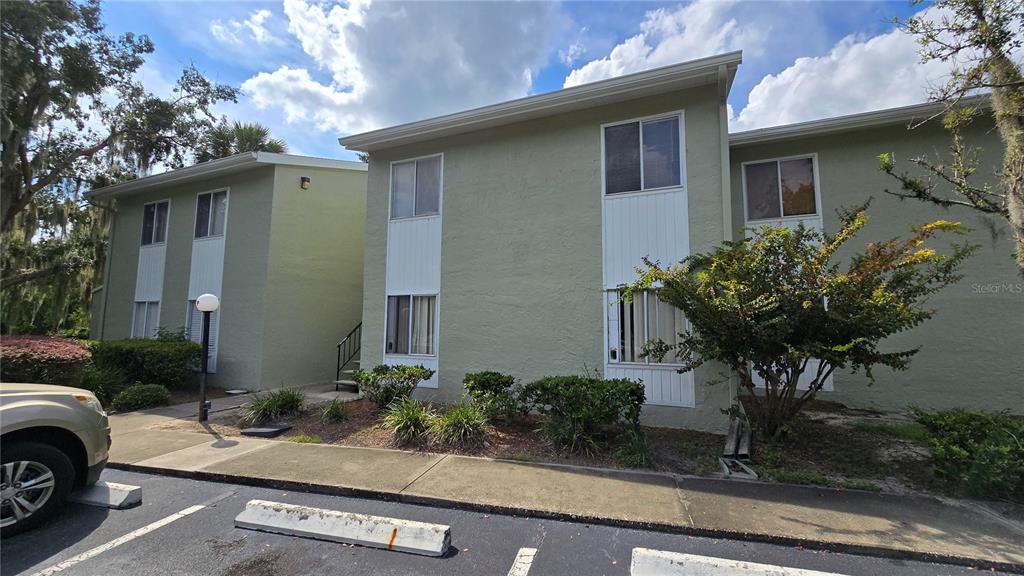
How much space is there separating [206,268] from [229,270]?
0.95 metres

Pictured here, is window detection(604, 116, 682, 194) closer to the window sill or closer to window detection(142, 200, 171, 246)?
the window sill

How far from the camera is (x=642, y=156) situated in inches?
303

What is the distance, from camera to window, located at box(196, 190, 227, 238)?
11.9 meters

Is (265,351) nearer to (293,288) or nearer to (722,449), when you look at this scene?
(293,288)

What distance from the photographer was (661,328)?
718cm

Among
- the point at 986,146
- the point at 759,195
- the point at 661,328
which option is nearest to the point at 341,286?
the point at 661,328

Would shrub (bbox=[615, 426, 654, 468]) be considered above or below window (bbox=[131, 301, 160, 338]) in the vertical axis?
below

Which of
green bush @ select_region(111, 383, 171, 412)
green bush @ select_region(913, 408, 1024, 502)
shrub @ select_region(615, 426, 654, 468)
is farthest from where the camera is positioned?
green bush @ select_region(111, 383, 171, 412)

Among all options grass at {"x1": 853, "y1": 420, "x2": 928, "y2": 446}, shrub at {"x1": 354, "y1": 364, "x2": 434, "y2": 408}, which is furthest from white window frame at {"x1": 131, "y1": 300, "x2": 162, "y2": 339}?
grass at {"x1": 853, "y1": 420, "x2": 928, "y2": 446}

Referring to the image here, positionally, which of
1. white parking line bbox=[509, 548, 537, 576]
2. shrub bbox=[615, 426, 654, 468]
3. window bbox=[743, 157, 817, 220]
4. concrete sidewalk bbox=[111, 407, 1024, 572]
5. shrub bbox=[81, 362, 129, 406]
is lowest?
white parking line bbox=[509, 548, 537, 576]

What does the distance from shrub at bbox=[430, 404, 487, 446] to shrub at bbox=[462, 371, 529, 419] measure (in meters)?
0.61

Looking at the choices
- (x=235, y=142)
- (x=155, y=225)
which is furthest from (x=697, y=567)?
(x=235, y=142)

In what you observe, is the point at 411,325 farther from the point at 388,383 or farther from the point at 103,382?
the point at 103,382

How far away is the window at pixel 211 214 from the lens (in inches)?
469
